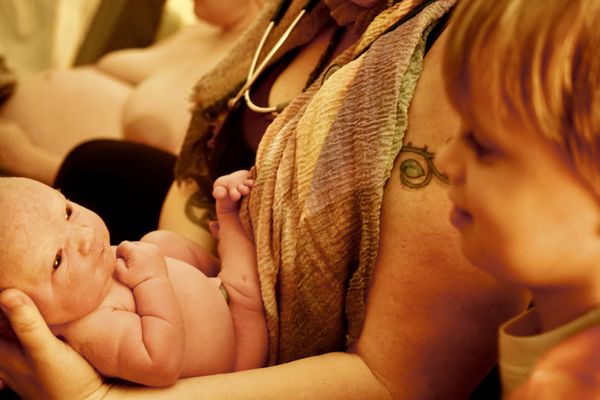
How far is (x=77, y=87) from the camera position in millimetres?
1992

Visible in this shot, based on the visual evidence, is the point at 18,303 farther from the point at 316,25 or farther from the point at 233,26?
the point at 233,26

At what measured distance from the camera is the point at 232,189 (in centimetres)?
90

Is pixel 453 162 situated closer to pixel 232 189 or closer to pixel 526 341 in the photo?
pixel 526 341

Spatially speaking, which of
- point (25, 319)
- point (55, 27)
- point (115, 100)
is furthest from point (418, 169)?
point (55, 27)

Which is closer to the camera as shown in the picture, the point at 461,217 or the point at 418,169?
the point at 461,217

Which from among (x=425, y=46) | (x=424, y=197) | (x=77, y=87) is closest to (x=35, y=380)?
(x=424, y=197)

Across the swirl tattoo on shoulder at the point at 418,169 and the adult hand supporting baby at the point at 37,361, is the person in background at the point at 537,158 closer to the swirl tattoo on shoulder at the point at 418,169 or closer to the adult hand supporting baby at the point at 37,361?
the swirl tattoo on shoulder at the point at 418,169

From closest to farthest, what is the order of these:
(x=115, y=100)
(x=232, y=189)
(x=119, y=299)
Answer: (x=119, y=299) → (x=232, y=189) → (x=115, y=100)

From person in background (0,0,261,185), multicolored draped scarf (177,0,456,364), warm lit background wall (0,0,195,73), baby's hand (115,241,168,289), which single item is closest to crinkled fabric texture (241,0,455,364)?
multicolored draped scarf (177,0,456,364)

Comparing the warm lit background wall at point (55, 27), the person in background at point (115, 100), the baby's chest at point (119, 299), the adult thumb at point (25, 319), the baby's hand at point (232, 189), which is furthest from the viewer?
the warm lit background wall at point (55, 27)

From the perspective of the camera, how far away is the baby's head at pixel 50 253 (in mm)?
704

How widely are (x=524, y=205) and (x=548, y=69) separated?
10cm

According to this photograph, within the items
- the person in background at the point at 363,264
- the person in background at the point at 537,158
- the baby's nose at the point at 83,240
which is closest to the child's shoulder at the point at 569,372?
the person in background at the point at 537,158

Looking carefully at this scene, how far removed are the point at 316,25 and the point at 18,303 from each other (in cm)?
64
